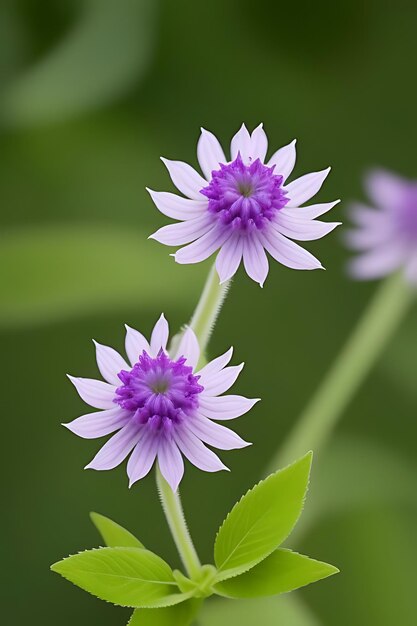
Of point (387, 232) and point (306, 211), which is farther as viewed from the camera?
point (387, 232)

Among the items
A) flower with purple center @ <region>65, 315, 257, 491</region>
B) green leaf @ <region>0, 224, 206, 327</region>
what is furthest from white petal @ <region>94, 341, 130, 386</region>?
green leaf @ <region>0, 224, 206, 327</region>

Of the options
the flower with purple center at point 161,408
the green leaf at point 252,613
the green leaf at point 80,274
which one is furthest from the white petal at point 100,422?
the green leaf at point 80,274

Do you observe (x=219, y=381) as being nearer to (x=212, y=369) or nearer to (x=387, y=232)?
(x=212, y=369)

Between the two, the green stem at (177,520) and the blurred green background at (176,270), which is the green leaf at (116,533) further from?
the blurred green background at (176,270)

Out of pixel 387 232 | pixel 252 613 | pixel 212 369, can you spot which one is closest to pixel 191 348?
pixel 212 369

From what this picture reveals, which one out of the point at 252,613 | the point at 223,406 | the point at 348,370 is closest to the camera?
the point at 223,406

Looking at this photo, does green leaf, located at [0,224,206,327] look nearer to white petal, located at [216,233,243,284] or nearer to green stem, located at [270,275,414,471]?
green stem, located at [270,275,414,471]

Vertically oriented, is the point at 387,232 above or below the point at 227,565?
above
